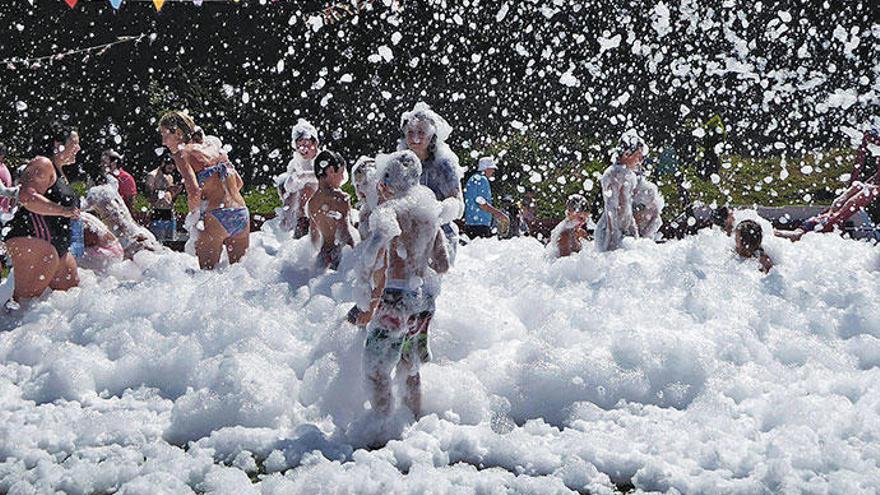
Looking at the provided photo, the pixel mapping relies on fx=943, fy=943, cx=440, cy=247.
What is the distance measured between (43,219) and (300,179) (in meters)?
2.66

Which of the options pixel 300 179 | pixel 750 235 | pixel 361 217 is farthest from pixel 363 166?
pixel 750 235

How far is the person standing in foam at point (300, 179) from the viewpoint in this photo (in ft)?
28.9

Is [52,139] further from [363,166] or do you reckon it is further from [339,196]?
[363,166]

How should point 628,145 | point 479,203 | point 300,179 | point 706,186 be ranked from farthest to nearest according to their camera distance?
point 706,186 < point 479,203 < point 300,179 < point 628,145

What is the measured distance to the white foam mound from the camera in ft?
14.8

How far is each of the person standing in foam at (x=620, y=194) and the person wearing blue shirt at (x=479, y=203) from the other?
2.17 metres

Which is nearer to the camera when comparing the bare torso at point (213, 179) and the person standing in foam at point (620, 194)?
the bare torso at point (213, 179)

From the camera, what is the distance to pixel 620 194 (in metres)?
8.88

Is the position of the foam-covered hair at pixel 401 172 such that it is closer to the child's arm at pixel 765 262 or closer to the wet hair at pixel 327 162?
the wet hair at pixel 327 162

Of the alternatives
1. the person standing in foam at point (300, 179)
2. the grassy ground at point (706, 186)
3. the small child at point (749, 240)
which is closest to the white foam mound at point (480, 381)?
the small child at point (749, 240)

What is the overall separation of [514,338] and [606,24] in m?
18.0

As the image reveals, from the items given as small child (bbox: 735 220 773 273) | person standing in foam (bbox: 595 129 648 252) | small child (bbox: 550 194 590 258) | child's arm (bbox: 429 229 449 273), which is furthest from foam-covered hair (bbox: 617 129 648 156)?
child's arm (bbox: 429 229 449 273)

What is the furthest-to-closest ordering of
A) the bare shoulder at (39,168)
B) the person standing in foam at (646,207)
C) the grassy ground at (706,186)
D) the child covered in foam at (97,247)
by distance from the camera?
the grassy ground at (706,186) → the person standing in foam at (646,207) → the child covered in foam at (97,247) → the bare shoulder at (39,168)

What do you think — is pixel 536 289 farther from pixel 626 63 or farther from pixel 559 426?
pixel 626 63
